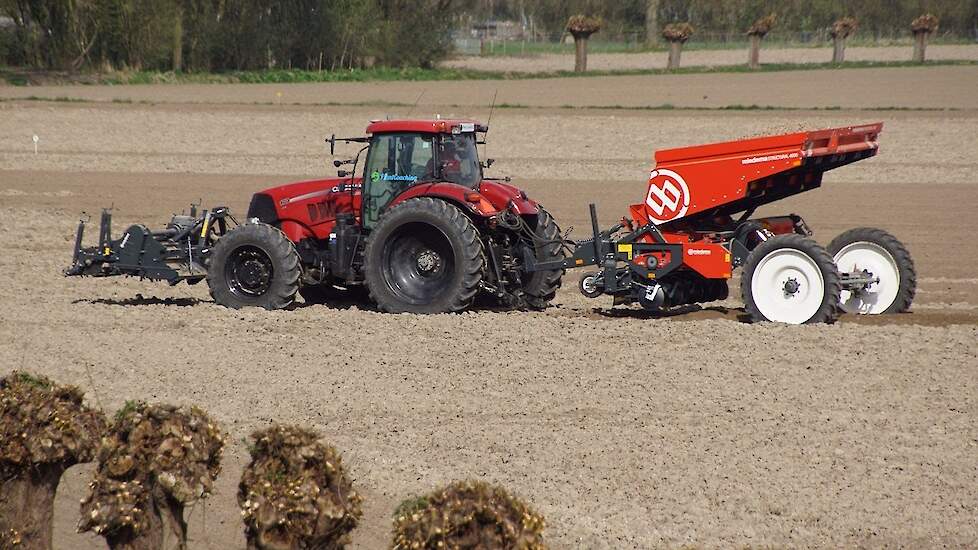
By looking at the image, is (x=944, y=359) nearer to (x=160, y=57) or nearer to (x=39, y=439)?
(x=39, y=439)

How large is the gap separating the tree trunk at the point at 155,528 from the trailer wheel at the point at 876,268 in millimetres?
7743

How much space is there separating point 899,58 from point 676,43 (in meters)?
12.7

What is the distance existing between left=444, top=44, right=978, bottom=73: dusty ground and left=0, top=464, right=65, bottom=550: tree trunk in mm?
47171

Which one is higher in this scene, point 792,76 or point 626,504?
point 792,76

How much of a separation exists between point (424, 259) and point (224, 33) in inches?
1593

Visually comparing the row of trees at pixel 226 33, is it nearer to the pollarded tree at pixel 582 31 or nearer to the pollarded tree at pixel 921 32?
the pollarded tree at pixel 582 31

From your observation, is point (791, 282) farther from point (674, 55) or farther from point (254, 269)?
point (674, 55)

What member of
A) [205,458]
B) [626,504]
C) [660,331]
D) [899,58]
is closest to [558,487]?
[626,504]

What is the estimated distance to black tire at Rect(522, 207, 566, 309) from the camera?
40.9 ft

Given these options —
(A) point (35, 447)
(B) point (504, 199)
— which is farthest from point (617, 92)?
(A) point (35, 447)

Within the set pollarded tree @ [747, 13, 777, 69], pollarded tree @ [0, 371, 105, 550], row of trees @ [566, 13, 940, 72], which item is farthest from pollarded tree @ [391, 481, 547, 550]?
pollarded tree @ [747, 13, 777, 69]

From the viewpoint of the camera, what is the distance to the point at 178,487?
5.73 m

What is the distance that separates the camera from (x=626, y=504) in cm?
741

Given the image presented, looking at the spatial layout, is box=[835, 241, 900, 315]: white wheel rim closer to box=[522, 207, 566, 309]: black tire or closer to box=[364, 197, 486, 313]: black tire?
box=[522, 207, 566, 309]: black tire
